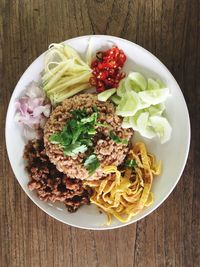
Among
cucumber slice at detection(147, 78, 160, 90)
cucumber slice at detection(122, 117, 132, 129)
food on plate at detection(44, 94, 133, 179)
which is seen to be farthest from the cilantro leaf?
cucumber slice at detection(147, 78, 160, 90)

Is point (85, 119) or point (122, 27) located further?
point (122, 27)

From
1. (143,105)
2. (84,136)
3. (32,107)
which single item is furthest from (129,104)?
(32,107)

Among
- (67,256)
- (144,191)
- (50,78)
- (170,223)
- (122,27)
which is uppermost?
(122,27)

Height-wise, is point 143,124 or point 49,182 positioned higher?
point 143,124

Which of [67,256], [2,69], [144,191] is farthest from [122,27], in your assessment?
[67,256]

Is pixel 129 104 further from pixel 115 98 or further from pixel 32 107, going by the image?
pixel 32 107

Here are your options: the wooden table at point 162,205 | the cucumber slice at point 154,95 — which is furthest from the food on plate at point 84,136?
the wooden table at point 162,205

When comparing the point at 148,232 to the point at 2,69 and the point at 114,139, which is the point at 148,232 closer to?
the point at 114,139
